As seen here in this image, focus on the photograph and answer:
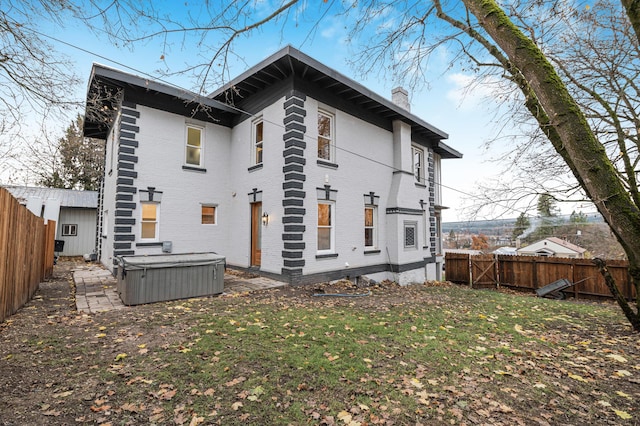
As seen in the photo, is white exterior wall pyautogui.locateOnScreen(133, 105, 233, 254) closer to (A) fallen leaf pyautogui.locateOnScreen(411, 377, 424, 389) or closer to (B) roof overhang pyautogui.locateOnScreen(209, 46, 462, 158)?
(B) roof overhang pyautogui.locateOnScreen(209, 46, 462, 158)

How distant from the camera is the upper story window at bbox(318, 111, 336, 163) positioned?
1075cm

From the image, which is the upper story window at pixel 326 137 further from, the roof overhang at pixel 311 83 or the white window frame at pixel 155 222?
the white window frame at pixel 155 222

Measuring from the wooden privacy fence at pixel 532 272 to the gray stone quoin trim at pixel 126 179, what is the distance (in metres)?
15.2

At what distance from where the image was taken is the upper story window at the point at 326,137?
10.7 m

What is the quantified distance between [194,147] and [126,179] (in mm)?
2708

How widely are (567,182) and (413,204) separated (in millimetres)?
6934

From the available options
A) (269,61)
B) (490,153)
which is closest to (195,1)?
(269,61)

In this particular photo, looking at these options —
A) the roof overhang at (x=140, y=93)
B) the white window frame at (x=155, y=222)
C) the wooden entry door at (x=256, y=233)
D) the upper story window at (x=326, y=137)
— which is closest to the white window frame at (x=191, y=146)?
the roof overhang at (x=140, y=93)

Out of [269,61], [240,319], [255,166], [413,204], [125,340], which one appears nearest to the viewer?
[125,340]

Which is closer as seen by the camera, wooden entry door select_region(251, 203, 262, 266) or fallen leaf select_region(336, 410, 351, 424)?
fallen leaf select_region(336, 410, 351, 424)

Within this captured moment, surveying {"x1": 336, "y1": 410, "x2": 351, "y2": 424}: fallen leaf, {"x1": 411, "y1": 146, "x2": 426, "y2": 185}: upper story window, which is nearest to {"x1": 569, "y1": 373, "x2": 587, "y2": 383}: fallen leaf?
{"x1": 336, "y1": 410, "x2": 351, "y2": 424}: fallen leaf

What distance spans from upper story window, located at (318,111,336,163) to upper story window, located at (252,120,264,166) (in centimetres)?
225

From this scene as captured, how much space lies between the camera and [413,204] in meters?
13.7

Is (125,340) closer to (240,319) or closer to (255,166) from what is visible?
(240,319)
